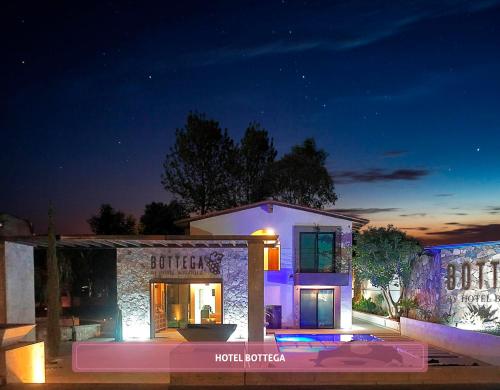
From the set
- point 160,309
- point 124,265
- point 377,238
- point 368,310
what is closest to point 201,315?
point 160,309

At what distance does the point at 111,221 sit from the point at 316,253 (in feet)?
72.0

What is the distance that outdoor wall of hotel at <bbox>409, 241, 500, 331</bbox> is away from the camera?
1527 cm

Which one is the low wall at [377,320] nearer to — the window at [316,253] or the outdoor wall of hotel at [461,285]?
the outdoor wall of hotel at [461,285]

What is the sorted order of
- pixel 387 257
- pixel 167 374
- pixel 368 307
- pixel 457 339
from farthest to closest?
pixel 368 307, pixel 387 257, pixel 457 339, pixel 167 374

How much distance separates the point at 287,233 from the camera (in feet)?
67.2

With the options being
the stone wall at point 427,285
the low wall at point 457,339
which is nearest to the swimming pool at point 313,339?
the low wall at point 457,339

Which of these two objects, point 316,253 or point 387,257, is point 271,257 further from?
point 387,257

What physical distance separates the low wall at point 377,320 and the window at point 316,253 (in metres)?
3.02

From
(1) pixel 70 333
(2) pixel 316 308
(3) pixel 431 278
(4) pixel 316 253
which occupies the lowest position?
(2) pixel 316 308

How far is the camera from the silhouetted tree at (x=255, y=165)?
35.9 meters

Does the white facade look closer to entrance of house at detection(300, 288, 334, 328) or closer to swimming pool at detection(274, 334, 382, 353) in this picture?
entrance of house at detection(300, 288, 334, 328)

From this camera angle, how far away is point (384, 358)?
1318 centimetres

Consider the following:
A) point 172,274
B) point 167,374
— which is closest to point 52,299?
point 172,274

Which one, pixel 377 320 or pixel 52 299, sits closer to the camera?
pixel 52 299
